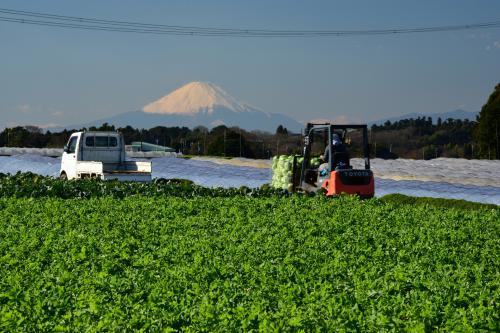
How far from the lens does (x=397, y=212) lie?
776 inches

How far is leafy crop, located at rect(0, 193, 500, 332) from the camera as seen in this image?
337 inches

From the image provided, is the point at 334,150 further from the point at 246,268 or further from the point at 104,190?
the point at 246,268

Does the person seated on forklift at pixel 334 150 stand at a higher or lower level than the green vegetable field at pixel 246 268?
higher

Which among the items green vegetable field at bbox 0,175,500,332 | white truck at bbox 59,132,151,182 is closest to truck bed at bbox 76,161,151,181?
white truck at bbox 59,132,151,182

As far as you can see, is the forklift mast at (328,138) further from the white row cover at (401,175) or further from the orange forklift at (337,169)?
the white row cover at (401,175)

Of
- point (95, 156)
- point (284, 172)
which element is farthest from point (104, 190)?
point (284, 172)

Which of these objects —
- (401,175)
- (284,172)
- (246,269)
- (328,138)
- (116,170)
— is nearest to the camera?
(246,269)

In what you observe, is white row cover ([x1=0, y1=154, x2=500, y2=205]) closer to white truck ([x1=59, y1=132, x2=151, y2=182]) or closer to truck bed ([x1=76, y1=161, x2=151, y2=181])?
white truck ([x1=59, y1=132, x2=151, y2=182])

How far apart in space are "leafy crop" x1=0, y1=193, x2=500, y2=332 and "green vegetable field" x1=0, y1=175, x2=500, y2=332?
0.03 metres

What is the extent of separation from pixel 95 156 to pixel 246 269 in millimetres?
20596

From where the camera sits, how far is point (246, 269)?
1120cm

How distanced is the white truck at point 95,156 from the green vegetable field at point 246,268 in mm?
9254

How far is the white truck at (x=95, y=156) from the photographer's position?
2948 centimetres

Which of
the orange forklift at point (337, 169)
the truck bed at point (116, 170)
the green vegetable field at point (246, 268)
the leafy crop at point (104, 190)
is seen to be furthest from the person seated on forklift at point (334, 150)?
the truck bed at point (116, 170)
